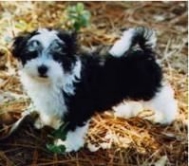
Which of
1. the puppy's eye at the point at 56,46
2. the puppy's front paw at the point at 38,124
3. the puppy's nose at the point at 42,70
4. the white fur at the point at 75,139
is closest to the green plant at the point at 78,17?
the puppy's front paw at the point at 38,124

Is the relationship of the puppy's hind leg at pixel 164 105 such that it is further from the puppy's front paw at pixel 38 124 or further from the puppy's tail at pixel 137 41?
the puppy's front paw at pixel 38 124

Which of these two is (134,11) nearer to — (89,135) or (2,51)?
(2,51)

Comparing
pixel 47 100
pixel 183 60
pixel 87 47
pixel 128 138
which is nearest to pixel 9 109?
pixel 47 100

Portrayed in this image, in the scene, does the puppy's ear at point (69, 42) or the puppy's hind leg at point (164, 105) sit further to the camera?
the puppy's hind leg at point (164, 105)

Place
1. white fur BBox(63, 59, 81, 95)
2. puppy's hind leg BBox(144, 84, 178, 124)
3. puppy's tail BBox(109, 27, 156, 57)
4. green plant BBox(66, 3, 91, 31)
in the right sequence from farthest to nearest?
green plant BBox(66, 3, 91, 31), puppy's hind leg BBox(144, 84, 178, 124), puppy's tail BBox(109, 27, 156, 57), white fur BBox(63, 59, 81, 95)

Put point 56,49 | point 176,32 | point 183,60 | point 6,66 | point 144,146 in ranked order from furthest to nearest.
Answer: point 176,32, point 183,60, point 6,66, point 144,146, point 56,49

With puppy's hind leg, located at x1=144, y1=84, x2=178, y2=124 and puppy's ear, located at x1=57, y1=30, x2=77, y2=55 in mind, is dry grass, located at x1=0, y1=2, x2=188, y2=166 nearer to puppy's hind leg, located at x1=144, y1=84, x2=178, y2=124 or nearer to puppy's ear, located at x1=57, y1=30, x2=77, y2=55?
puppy's hind leg, located at x1=144, y1=84, x2=178, y2=124

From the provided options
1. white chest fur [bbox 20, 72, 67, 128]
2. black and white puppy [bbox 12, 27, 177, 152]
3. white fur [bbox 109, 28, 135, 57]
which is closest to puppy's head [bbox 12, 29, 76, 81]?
black and white puppy [bbox 12, 27, 177, 152]
